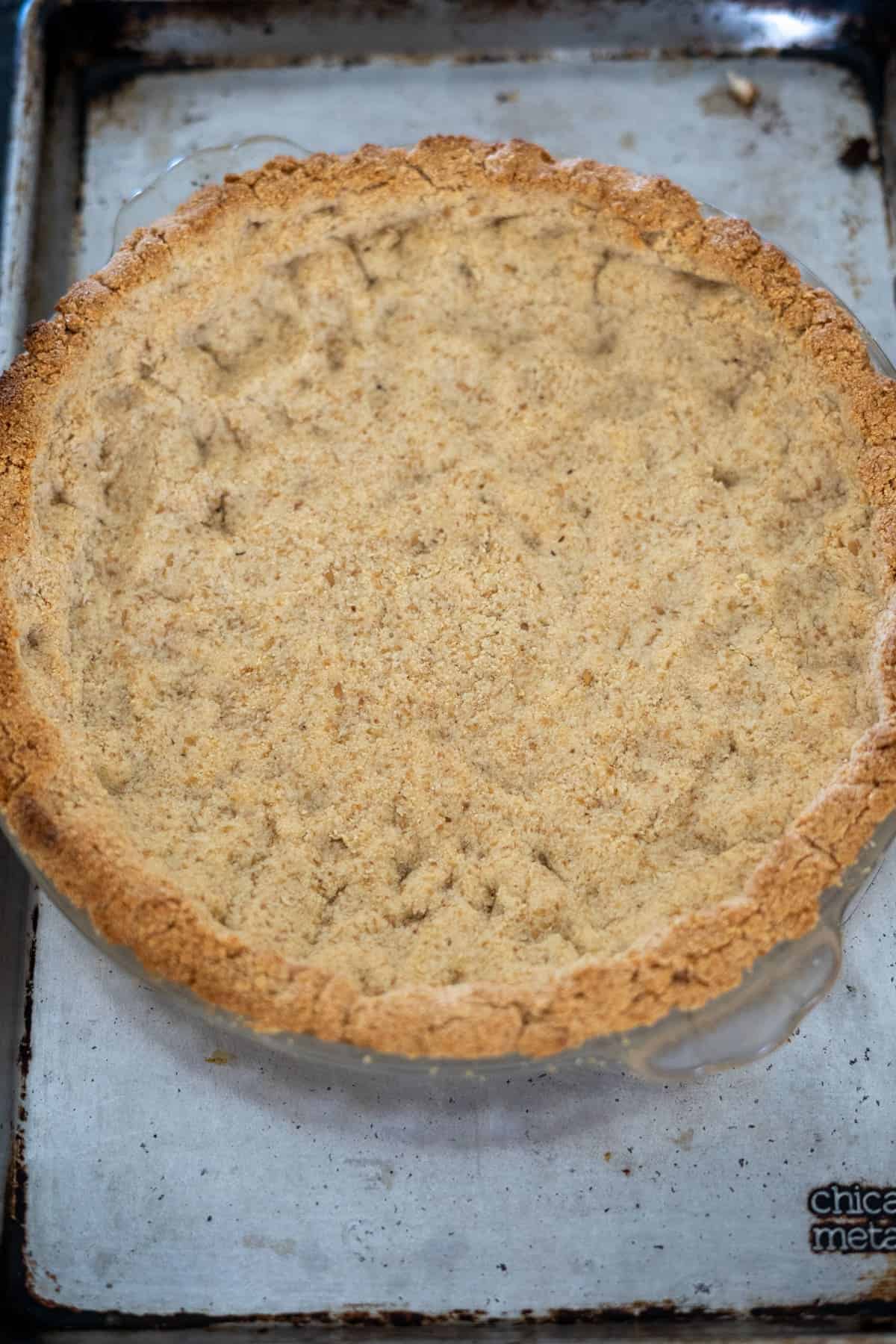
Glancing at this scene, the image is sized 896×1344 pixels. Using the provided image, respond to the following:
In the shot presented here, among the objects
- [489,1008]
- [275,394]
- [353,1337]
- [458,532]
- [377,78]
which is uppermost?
[377,78]

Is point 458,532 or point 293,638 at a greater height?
point 458,532

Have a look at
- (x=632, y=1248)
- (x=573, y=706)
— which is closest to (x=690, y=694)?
(x=573, y=706)

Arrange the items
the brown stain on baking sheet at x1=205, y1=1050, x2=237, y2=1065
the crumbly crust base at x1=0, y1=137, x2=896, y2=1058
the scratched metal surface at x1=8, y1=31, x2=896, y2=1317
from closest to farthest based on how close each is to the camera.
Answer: the crumbly crust base at x1=0, y1=137, x2=896, y2=1058
the scratched metal surface at x1=8, y1=31, x2=896, y2=1317
the brown stain on baking sheet at x1=205, y1=1050, x2=237, y2=1065

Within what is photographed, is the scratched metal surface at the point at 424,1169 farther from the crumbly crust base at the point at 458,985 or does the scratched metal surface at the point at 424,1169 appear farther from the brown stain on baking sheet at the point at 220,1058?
the crumbly crust base at the point at 458,985

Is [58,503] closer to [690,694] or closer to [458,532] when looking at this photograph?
[458,532]

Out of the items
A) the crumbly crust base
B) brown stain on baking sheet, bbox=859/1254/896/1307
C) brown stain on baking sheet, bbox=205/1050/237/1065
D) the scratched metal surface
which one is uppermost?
the crumbly crust base

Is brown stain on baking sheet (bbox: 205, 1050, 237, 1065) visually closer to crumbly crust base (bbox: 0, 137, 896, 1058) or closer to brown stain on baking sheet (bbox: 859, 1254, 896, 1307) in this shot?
crumbly crust base (bbox: 0, 137, 896, 1058)

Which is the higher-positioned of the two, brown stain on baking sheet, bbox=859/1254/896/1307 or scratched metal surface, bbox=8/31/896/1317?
scratched metal surface, bbox=8/31/896/1317

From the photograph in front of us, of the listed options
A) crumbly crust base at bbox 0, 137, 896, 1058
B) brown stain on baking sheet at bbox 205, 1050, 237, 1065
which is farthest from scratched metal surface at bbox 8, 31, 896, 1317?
crumbly crust base at bbox 0, 137, 896, 1058
